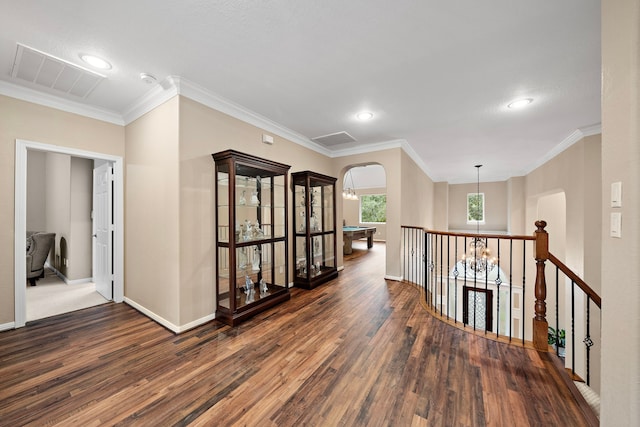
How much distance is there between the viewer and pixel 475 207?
9.56 m

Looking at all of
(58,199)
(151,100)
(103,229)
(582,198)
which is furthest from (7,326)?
(582,198)

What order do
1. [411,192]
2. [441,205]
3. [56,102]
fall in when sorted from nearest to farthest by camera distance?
[56,102]
[411,192]
[441,205]

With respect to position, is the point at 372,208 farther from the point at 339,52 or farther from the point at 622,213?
the point at 622,213

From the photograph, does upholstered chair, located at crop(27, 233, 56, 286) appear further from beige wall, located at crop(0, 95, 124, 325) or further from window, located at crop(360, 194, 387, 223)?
window, located at crop(360, 194, 387, 223)

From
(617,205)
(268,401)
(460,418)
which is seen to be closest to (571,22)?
(617,205)

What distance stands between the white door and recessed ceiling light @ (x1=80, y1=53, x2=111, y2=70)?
1601mm

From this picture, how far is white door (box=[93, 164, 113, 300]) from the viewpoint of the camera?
3.48 metres

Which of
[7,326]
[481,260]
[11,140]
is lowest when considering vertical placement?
[481,260]

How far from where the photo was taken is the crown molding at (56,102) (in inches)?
100

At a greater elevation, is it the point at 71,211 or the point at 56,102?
the point at 56,102

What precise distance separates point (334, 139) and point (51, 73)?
3.59 meters

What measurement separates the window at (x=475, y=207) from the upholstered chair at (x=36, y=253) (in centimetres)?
1189

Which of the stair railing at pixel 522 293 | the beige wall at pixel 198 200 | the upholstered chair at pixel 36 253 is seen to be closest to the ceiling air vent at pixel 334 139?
the beige wall at pixel 198 200

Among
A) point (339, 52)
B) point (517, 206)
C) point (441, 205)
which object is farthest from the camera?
point (441, 205)
